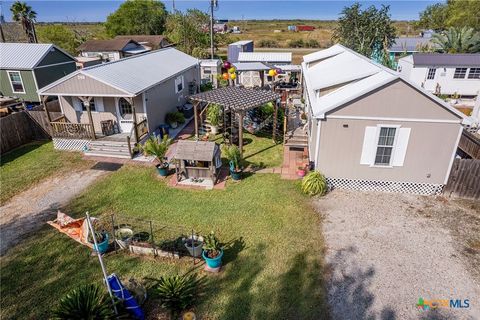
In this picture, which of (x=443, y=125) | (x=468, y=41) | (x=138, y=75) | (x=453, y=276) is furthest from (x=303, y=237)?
(x=468, y=41)

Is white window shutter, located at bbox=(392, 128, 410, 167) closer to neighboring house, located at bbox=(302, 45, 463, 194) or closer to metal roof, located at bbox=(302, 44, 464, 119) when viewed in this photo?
neighboring house, located at bbox=(302, 45, 463, 194)

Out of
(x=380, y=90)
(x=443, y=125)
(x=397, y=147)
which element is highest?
(x=380, y=90)

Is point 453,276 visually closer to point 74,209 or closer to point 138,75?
point 74,209

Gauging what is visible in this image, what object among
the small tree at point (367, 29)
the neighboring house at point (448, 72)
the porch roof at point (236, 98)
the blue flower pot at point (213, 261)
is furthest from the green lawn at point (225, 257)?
the small tree at point (367, 29)

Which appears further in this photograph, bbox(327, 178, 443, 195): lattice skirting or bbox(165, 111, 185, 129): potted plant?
bbox(165, 111, 185, 129): potted plant

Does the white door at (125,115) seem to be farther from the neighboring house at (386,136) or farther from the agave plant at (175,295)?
the agave plant at (175,295)

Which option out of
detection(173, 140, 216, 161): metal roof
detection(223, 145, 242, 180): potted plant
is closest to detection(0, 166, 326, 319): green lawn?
detection(223, 145, 242, 180): potted plant
